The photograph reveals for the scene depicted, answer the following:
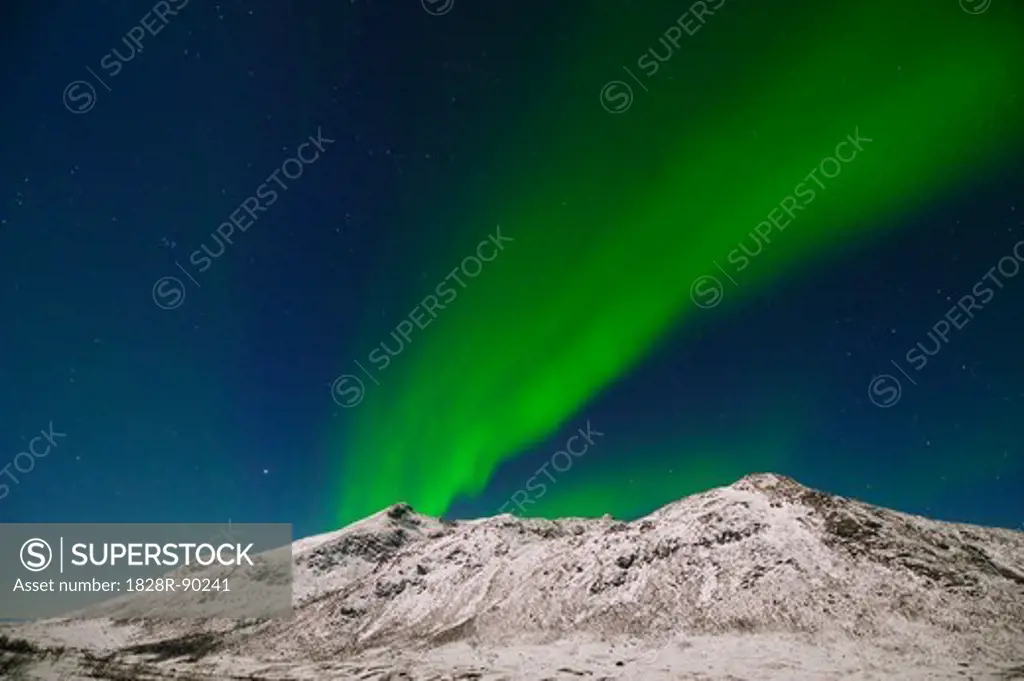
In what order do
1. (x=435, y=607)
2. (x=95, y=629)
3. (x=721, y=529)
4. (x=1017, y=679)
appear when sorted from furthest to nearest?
(x=95, y=629) < (x=435, y=607) < (x=721, y=529) < (x=1017, y=679)

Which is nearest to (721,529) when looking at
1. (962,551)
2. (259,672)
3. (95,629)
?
(962,551)

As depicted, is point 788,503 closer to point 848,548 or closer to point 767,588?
point 848,548

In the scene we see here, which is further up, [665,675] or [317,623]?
[317,623]

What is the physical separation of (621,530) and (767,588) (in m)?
17.4

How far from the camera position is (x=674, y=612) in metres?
40.8

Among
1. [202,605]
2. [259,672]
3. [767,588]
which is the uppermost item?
[202,605]

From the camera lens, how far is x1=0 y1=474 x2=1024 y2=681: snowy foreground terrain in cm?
3200

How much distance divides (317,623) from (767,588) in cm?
4239

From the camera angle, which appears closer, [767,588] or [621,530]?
[767,588]

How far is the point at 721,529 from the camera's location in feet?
159

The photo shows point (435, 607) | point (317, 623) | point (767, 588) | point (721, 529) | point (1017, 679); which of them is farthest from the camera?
point (317, 623)

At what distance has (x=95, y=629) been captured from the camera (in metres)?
82.2

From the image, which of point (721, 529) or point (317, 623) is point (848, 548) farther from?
point (317, 623)

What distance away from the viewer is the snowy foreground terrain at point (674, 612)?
3200 centimetres
